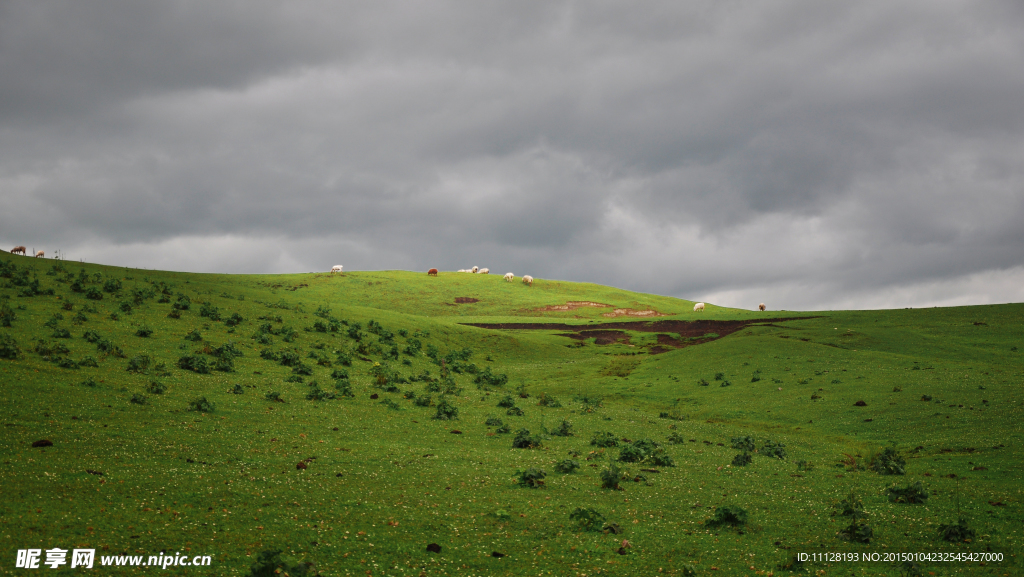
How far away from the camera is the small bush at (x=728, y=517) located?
1410cm

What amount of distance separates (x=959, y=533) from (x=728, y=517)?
5110mm

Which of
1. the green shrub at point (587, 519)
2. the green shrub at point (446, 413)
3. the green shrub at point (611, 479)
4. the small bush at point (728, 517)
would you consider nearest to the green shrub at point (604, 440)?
the green shrub at point (611, 479)

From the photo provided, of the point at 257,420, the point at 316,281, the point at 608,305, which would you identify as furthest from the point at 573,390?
the point at 316,281

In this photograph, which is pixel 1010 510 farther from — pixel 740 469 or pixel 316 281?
pixel 316 281

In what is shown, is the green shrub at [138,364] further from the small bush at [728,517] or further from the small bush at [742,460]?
the small bush at [742,460]

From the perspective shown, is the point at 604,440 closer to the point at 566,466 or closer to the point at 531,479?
the point at 566,466

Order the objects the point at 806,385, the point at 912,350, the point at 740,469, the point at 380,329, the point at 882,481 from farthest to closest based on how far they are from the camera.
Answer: the point at 380,329, the point at 912,350, the point at 806,385, the point at 740,469, the point at 882,481

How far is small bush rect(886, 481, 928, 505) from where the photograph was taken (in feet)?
54.2

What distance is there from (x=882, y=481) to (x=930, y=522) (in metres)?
6.07

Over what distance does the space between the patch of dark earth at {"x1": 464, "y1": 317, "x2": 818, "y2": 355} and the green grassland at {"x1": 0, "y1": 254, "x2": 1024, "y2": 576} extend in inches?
695

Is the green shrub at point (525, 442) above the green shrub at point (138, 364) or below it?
below

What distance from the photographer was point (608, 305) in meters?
128

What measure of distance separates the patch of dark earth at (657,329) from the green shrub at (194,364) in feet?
180

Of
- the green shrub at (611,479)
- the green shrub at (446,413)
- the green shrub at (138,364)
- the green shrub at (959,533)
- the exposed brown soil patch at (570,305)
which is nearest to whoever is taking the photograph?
the green shrub at (959,533)
